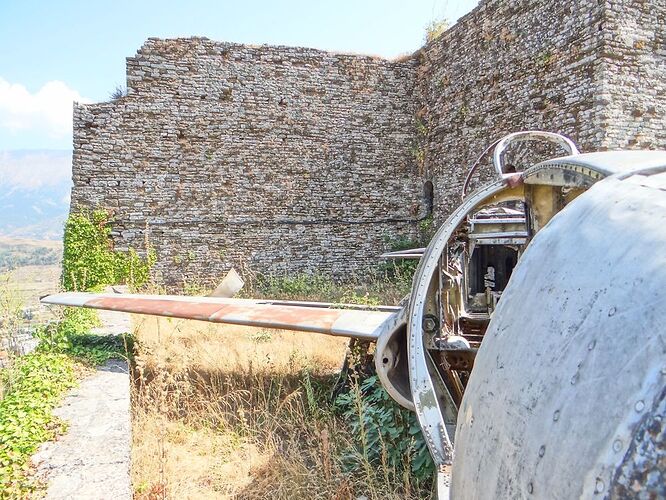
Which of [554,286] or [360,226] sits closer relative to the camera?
[554,286]

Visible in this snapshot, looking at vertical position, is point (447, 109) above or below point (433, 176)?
above

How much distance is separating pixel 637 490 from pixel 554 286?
0.49 metres

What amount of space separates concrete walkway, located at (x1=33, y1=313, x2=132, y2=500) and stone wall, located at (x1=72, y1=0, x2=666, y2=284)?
Answer: 6.95 meters

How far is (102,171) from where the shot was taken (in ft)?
37.0

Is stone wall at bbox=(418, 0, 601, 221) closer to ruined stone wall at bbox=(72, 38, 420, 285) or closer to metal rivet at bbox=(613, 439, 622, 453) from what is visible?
ruined stone wall at bbox=(72, 38, 420, 285)

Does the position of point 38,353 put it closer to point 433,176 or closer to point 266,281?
point 266,281

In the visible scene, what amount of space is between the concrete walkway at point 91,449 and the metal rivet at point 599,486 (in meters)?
2.51

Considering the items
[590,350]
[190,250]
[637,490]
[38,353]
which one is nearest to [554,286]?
[590,350]

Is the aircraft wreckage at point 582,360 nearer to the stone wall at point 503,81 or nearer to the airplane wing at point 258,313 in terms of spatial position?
the airplane wing at point 258,313

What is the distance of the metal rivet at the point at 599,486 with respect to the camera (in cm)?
83

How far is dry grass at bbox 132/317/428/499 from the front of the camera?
11.1ft

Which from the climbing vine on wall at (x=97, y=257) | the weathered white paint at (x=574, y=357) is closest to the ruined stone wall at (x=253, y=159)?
the climbing vine on wall at (x=97, y=257)

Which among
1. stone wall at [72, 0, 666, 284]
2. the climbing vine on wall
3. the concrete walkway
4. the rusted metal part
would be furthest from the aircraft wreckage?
the climbing vine on wall

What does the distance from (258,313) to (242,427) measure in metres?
1.08
